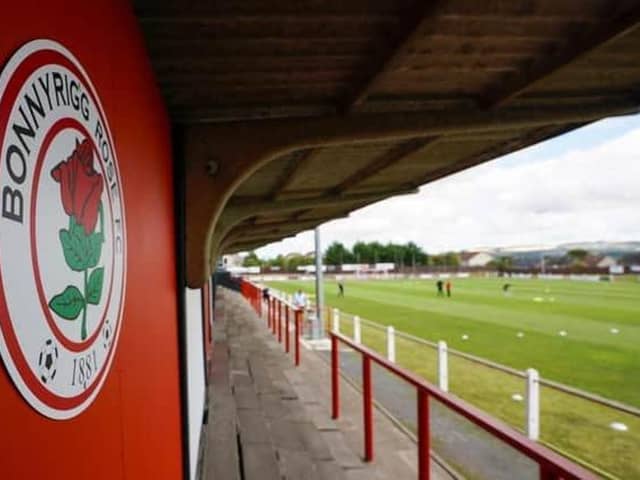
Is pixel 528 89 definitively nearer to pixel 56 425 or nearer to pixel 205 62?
pixel 205 62

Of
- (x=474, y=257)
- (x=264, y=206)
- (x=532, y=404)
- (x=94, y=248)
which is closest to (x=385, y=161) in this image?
(x=264, y=206)

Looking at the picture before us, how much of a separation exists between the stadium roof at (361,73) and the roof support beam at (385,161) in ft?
0.56

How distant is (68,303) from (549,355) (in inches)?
614

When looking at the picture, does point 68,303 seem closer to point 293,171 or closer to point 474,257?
point 293,171

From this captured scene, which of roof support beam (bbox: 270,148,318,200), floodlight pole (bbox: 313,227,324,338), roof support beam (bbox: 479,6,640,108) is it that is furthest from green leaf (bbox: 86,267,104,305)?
floodlight pole (bbox: 313,227,324,338)

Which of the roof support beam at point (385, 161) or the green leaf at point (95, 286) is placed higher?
the roof support beam at point (385, 161)

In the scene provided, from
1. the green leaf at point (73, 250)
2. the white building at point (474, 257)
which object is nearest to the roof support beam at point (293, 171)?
the green leaf at point (73, 250)

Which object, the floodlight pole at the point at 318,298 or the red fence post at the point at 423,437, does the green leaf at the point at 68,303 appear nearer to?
the red fence post at the point at 423,437

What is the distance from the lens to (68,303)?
105 cm

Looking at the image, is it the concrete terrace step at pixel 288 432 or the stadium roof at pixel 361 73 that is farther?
the concrete terrace step at pixel 288 432

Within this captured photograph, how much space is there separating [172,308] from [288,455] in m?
2.40

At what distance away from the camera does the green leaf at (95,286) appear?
1.19 metres

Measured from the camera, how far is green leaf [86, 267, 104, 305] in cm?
119

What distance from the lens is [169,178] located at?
2691 millimetres
